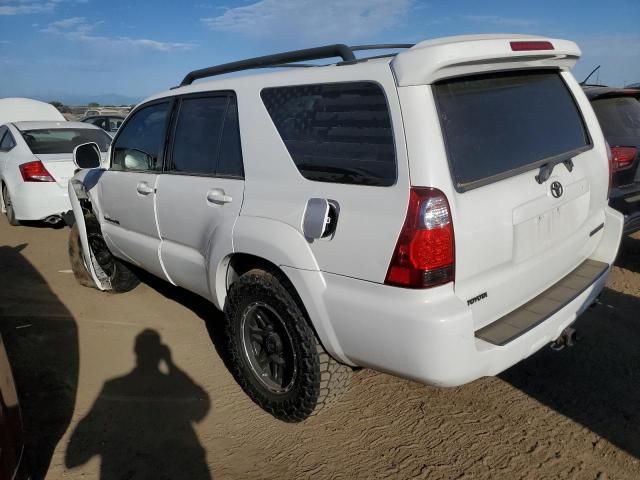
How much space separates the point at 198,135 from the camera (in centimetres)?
320

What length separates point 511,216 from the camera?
85.6 inches

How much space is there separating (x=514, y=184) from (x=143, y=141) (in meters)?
2.78

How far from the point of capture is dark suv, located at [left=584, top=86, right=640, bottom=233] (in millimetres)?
4426

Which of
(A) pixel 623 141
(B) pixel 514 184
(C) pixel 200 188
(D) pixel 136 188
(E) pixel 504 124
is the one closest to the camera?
(B) pixel 514 184

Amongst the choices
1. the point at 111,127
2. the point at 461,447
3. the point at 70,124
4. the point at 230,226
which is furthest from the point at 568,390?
the point at 111,127

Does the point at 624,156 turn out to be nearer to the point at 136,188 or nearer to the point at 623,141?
the point at 623,141

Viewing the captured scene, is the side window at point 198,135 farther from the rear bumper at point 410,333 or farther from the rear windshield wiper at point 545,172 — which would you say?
the rear windshield wiper at point 545,172

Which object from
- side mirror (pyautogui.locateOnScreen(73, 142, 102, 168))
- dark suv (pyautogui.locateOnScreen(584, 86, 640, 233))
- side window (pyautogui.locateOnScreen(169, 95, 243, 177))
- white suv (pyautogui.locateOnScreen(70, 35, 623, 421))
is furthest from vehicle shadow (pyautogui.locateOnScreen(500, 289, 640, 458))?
side mirror (pyautogui.locateOnScreen(73, 142, 102, 168))

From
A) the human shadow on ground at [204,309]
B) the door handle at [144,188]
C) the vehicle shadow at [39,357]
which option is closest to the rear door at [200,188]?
the door handle at [144,188]

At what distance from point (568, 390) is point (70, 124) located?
785 cm

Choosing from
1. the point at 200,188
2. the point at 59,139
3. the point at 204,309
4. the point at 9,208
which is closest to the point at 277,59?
the point at 200,188

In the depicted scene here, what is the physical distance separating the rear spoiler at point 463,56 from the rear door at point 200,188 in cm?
115

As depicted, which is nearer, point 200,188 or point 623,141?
point 200,188

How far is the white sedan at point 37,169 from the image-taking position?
677 centimetres
